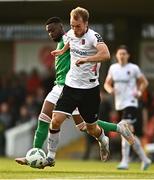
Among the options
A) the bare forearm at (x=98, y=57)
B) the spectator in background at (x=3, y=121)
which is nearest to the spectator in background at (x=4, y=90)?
the spectator in background at (x=3, y=121)

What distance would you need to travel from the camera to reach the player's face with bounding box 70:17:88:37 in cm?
1291

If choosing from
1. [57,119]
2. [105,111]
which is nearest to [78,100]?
[57,119]

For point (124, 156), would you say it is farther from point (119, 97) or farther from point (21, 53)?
point (21, 53)

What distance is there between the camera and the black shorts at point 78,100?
13.4 meters

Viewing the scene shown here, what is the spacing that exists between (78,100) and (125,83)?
4.32 meters

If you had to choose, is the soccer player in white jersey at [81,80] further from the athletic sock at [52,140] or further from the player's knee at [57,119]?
the athletic sock at [52,140]

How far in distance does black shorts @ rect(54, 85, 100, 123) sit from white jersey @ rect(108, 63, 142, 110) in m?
3.92

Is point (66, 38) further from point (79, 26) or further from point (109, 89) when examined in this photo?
point (109, 89)

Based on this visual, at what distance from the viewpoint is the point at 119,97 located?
17.5m

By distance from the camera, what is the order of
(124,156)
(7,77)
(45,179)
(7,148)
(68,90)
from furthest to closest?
1. (7,77)
2. (7,148)
3. (124,156)
4. (68,90)
5. (45,179)

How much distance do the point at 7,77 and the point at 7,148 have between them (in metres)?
3.40

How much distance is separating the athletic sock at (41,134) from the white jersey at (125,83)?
334 cm

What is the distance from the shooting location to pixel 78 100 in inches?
526

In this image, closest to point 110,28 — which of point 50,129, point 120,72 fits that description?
point 120,72
